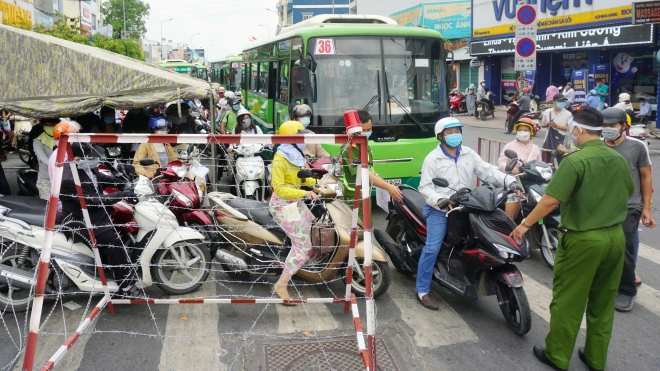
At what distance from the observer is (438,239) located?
512 cm

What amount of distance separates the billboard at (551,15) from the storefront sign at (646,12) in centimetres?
239

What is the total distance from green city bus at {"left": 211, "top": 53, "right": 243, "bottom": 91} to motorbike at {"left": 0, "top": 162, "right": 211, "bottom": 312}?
15457mm

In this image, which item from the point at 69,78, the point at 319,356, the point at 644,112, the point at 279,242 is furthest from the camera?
the point at 644,112

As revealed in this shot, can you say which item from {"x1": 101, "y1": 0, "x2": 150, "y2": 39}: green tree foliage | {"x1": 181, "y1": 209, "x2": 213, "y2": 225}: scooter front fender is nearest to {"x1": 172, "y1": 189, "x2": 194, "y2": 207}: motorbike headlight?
{"x1": 181, "y1": 209, "x2": 213, "y2": 225}: scooter front fender

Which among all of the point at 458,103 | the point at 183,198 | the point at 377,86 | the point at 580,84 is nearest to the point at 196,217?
the point at 183,198

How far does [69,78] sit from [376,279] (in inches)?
200

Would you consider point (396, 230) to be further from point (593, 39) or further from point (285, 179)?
point (593, 39)

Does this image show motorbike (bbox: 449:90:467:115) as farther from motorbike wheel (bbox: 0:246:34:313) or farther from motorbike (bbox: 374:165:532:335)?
motorbike wheel (bbox: 0:246:34:313)

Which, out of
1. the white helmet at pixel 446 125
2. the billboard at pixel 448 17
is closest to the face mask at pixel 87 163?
the white helmet at pixel 446 125

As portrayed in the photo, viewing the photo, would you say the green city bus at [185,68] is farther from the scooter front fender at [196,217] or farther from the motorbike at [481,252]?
the motorbike at [481,252]

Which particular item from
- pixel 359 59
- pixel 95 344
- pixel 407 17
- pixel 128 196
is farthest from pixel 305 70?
pixel 407 17

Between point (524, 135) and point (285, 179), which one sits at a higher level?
point (524, 135)

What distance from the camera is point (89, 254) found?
17.2ft

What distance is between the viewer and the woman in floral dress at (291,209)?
5016 mm
